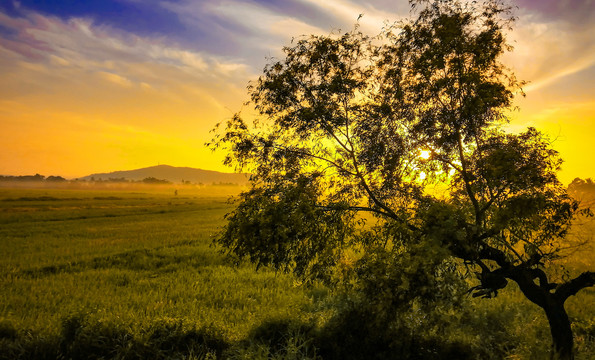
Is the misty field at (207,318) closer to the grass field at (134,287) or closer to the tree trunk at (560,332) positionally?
the grass field at (134,287)

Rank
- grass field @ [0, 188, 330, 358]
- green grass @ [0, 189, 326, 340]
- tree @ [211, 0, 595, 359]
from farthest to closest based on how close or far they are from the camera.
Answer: green grass @ [0, 189, 326, 340], grass field @ [0, 188, 330, 358], tree @ [211, 0, 595, 359]

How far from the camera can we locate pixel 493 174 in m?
10.2

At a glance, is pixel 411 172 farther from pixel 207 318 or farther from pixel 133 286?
pixel 133 286

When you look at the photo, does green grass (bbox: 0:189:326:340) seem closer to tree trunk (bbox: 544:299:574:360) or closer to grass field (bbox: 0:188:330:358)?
grass field (bbox: 0:188:330:358)

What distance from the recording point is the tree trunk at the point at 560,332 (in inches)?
446

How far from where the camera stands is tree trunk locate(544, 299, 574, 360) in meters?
11.3

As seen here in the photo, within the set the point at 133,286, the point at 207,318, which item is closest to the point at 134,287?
the point at 133,286

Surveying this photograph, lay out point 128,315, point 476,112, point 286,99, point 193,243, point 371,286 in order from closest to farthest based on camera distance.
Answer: point 371,286 → point 476,112 → point 286,99 → point 128,315 → point 193,243

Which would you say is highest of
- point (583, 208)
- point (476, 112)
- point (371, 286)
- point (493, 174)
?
point (476, 112)

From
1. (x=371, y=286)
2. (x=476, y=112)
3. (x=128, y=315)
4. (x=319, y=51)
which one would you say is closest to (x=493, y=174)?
(x=476, y=112)

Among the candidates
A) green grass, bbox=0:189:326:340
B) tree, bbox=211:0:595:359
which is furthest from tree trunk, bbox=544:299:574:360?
green grass, bbox=0:189:326:340

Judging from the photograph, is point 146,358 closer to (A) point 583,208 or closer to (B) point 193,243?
(A) point 583,208

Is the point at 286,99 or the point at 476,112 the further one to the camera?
the point at 286,99

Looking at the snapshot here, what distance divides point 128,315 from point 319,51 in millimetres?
11654
